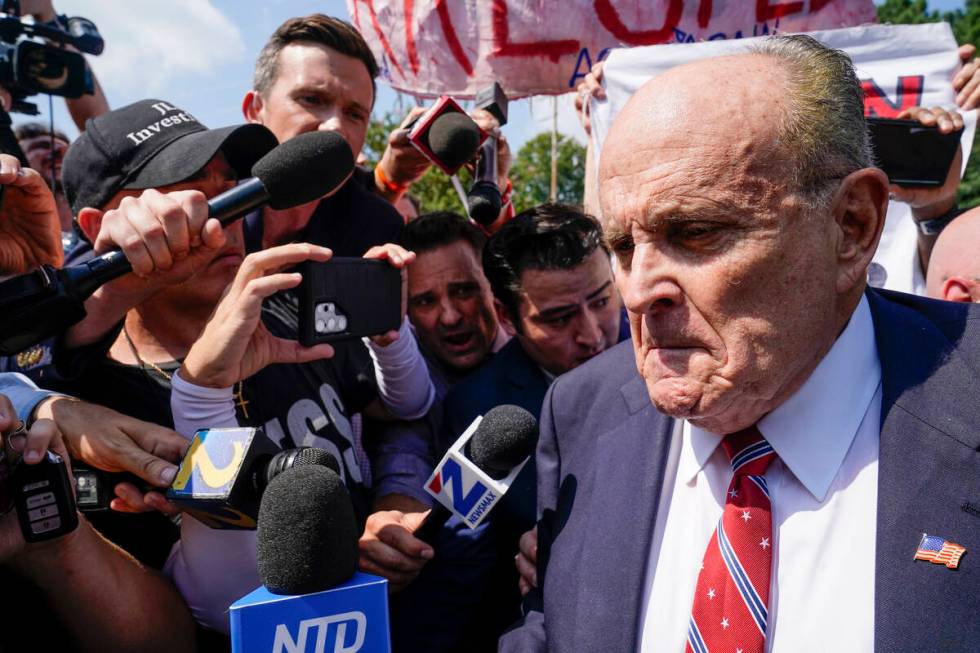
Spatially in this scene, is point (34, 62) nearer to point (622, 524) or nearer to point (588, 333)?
point (588, 333)

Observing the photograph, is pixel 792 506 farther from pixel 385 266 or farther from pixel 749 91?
pixel 385 266

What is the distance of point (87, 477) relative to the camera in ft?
5.32

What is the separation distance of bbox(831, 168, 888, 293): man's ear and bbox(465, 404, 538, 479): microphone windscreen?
2.23 feet

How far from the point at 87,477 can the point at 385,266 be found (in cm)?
85

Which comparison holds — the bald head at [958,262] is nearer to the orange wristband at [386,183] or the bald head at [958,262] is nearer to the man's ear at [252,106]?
the orange wristband at [386,183]

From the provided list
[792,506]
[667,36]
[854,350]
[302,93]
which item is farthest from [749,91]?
[667,36]

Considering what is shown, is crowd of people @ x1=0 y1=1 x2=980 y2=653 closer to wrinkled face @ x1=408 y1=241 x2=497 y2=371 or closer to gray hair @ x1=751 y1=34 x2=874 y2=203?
gray hair @ x1=751 y1=34 x2=874 y2=203

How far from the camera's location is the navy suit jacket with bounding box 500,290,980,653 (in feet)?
3.82

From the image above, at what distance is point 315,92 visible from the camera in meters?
2.91

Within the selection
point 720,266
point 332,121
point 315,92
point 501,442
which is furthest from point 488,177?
point 720,266

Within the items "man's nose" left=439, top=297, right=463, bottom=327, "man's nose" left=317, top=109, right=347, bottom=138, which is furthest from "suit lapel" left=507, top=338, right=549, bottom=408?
"man's nose" left=317, top=109, right=347, bottom=138

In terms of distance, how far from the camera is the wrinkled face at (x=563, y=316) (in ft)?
8.83

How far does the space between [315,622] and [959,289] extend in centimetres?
220

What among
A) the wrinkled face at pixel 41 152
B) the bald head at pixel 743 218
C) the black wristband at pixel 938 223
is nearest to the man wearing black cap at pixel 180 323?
the bald head at pixel 743 218
